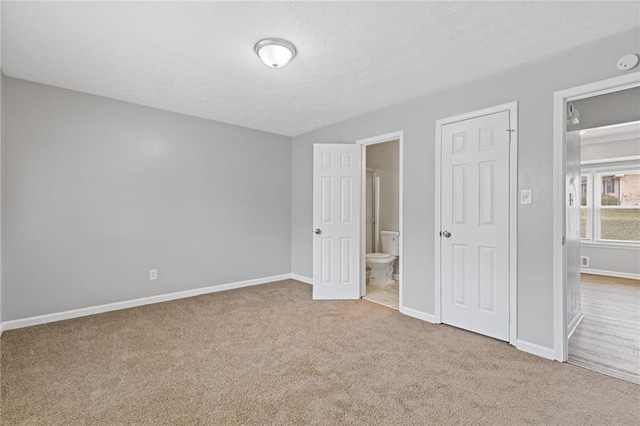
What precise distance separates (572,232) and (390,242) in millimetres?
2646

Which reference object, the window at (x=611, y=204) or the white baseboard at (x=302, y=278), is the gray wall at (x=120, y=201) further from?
the window at (x=611, y=204)

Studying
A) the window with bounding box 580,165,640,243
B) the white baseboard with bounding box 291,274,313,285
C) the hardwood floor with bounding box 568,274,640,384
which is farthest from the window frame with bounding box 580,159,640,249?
the white baseboard with bounding box 291,274,313,285

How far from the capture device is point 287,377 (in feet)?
6.98

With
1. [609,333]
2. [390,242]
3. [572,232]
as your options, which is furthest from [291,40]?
[609,333]

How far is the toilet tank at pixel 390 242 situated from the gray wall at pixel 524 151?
5.70 feet

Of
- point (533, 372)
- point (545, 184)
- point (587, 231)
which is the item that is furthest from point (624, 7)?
point (587, 231)

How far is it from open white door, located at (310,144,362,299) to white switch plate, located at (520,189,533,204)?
6.31ft

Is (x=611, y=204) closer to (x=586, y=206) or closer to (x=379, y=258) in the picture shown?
(x=586, y=206)

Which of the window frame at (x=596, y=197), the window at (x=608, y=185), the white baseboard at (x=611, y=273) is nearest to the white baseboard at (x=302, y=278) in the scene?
the white baseboard at (x=611, y=273)

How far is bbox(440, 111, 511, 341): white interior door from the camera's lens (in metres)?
2.73

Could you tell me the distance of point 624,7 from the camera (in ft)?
6.13

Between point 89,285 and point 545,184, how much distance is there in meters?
4.61

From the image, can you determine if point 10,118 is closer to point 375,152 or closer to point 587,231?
point 375,152

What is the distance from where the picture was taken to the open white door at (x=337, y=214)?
13.4 feet
